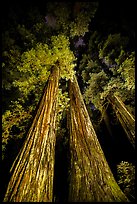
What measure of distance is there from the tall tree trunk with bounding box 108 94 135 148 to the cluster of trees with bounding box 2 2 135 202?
0.02m

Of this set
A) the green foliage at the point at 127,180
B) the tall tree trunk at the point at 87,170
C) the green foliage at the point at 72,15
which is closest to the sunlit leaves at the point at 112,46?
the green foliage at the point at 72,15

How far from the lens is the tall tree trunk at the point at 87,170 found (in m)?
2.58

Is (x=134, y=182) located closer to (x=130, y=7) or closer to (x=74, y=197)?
(x=74, y=197)

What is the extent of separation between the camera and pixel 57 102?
426 centimetres

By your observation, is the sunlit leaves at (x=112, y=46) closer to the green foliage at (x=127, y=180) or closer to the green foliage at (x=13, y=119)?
the green foliage at (x=13, y=119)

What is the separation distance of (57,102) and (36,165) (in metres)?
1.86

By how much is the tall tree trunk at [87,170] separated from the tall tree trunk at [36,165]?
1.49ft

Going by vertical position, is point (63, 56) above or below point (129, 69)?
above

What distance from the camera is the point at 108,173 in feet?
9.78

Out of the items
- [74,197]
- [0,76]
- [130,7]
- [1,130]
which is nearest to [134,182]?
[74,197]

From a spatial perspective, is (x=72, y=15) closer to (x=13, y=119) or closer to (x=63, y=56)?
(x=63, y=56)

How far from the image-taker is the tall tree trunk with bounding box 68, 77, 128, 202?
258cm

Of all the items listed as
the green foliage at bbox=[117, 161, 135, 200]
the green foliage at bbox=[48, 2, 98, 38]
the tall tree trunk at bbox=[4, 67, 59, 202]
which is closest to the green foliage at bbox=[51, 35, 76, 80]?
the green foliage at bbox=[48, 2, 98, 38]

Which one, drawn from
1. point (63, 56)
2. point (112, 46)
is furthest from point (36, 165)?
point (112, 46)
